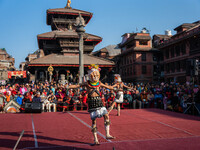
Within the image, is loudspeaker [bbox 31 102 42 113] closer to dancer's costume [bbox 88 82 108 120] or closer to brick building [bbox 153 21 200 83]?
dancer's costume [bbox 88 82 108 120]

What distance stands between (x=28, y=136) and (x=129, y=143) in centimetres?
325

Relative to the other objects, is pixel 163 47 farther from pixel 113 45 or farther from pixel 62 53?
pixel 113 45

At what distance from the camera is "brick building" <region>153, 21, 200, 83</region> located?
3222 cm

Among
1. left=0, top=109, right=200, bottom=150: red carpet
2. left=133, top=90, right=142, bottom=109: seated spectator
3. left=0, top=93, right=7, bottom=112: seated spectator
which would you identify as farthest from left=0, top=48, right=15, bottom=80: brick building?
left=0, top=109, right=200, bottom=150: red carpet

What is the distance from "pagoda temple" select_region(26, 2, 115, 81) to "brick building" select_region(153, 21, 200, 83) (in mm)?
11864

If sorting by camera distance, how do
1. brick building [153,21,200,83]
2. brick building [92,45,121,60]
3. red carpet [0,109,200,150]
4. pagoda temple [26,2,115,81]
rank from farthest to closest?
1. brick building [92,45,121,60]
2. brick building [153,21,200,83]
3. pagoda temple [26,2,115,81]
4. red carpet [0,109,200,150]

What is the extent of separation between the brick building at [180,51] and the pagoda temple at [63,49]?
1186 centimetres

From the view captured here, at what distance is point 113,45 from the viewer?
7056 centimetres

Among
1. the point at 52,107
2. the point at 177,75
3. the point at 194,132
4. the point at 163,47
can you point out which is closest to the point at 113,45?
the point at 163,47

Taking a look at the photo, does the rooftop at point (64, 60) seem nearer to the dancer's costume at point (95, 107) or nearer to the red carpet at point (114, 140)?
the red carpet at point (114, 140)

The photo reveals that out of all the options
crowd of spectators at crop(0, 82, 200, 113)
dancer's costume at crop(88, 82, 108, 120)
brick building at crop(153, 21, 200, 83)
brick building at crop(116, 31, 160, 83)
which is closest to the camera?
dancer's costume at crop(88, 82, 108, 120)

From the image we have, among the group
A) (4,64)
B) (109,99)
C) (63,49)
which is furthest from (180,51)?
(4,64)

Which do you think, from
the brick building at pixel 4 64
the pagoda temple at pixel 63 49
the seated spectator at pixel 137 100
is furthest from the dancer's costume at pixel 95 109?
the brick building at pixel 4 64

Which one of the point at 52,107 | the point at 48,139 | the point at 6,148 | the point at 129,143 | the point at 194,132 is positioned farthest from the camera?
the point at 52,107
